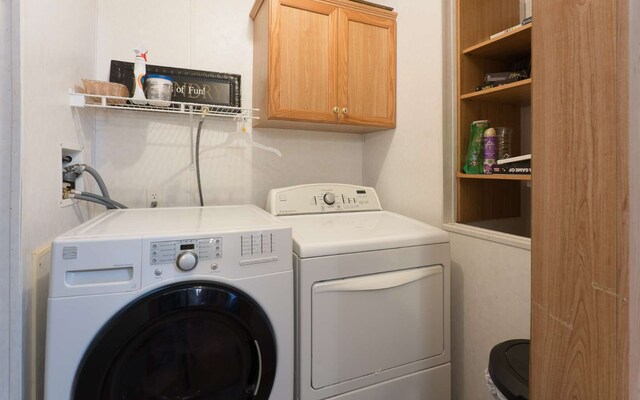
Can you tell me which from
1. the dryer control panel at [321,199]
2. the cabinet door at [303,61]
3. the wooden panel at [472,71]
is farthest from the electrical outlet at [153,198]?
the wooden panel at [472,71]

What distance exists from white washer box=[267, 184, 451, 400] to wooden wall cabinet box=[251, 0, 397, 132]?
26.9 inches

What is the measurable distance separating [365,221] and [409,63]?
953 mm

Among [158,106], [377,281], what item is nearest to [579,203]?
[377,281]

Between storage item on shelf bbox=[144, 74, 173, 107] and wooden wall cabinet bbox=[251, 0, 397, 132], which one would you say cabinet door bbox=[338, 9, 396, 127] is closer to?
wooden wall cabinet bbox=[251, 0, 397, 132]

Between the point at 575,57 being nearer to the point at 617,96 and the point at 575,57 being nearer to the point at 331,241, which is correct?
the point at 617,96

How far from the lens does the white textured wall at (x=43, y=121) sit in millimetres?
833

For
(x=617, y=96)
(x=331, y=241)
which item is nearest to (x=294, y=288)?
(x=331, y=241)

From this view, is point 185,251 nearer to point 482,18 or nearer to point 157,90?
point 157,90

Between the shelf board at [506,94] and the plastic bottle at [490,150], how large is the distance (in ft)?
0.56

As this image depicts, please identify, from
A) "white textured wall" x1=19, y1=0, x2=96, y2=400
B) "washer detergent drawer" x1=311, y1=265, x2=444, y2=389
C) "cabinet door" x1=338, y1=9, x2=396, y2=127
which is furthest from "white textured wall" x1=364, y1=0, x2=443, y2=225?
"white textured wall" x1=19, y1=0, x2=96, y2=400

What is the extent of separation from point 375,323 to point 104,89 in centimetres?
151

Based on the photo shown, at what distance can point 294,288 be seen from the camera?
1084 mm

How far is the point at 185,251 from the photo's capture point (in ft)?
2.97

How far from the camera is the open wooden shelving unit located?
1.46 meters
